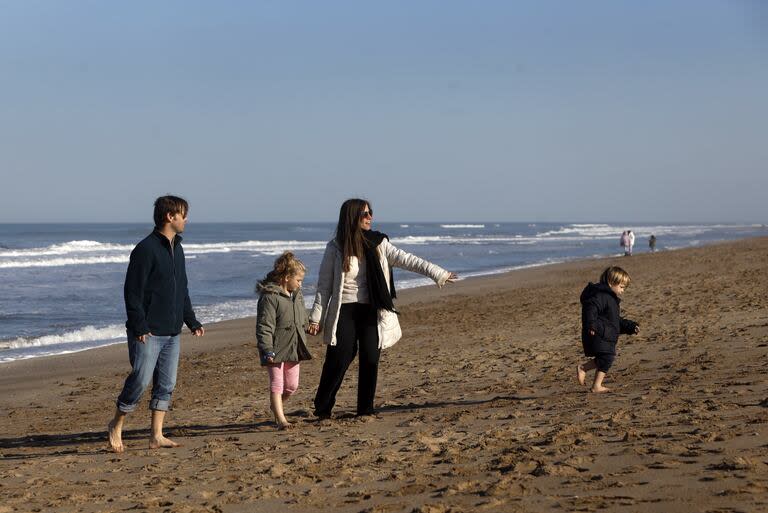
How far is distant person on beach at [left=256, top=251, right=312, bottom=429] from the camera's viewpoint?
6.53 metres

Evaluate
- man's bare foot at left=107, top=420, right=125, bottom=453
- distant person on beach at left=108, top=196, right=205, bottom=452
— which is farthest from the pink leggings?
man's bare foot at left=107, top=420, right=125, bottom=453

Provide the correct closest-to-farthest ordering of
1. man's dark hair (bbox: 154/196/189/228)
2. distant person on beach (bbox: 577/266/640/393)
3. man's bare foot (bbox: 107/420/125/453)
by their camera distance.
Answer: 1. man's dark hair (bbox: 154/196/189/228)
2. man's bare foot (bbox: 107/420/125/453)
3. distant person on beach (bbox: 577/266/640/393)

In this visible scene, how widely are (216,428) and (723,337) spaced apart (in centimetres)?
577

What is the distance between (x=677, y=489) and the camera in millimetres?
4055

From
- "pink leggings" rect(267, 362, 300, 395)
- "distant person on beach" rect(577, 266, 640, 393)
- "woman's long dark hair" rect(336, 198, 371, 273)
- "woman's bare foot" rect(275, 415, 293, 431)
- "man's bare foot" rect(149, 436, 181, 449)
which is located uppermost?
"woman's long dark hair" rect(336, 198, 371, 273)

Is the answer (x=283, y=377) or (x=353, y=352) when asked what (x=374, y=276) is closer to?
(x=353, y=352)

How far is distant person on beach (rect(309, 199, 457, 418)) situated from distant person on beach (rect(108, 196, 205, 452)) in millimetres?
1010

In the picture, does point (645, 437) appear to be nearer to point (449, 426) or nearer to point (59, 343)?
point (449, 426)

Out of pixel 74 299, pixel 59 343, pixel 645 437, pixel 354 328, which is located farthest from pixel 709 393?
pixel 74 299

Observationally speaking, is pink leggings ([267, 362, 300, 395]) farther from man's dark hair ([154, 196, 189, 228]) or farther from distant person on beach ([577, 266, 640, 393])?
distant person on beach ([577, 266, 640, 393])

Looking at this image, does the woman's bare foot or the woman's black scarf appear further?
the woman's bare foot

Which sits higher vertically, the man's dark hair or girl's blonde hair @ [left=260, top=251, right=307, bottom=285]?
the man's dark hair

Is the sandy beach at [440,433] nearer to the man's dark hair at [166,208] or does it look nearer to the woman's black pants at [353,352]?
the woman's black pants at [353,352]

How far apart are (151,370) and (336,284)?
4.77 feet
